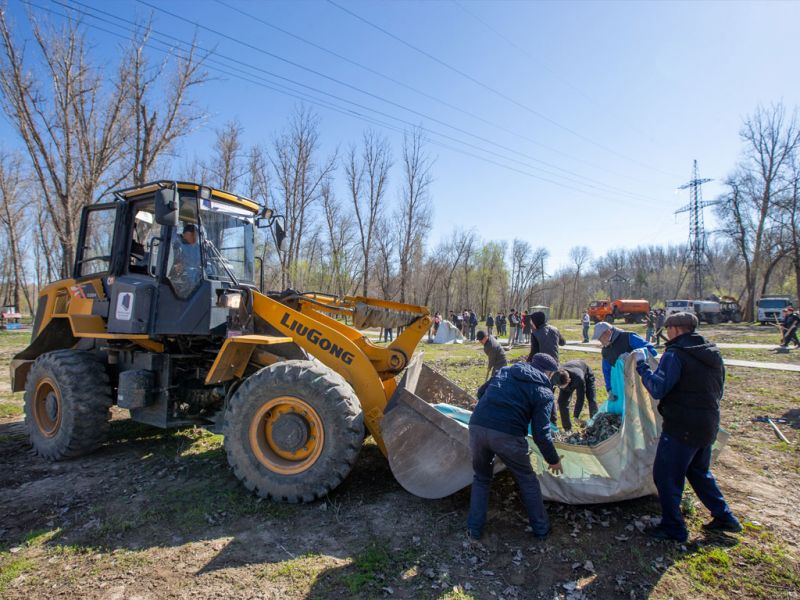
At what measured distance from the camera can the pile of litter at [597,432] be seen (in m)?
4.97

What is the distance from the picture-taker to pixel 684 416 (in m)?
3.65

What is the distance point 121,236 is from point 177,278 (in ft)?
4.13

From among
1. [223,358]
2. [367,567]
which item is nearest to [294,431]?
[223,358]

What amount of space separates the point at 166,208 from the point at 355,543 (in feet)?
12.1

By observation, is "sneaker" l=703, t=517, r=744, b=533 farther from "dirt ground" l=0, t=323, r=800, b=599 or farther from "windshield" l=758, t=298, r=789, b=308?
"windshield" l=758, t=298, r=789, b=308

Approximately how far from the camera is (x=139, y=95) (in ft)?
58.0

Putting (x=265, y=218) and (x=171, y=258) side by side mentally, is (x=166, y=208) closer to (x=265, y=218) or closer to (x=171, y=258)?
(x=171, y=258)

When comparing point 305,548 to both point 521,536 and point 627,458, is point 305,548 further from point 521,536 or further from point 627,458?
point 627,458

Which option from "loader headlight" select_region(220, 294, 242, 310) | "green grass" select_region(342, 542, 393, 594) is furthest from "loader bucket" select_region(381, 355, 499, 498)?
"loader headlight" select_region(220, 294, 242, 310)

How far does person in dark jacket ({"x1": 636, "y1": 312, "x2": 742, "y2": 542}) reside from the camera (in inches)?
142

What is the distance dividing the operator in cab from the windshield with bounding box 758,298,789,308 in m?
40.0

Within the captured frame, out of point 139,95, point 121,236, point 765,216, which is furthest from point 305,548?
point 765,216

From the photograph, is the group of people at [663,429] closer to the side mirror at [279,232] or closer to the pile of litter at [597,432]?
the pile of litter at [597,432]

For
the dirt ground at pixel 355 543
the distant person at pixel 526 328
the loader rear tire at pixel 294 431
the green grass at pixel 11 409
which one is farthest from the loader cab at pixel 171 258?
the distant person at pixel 526 328
